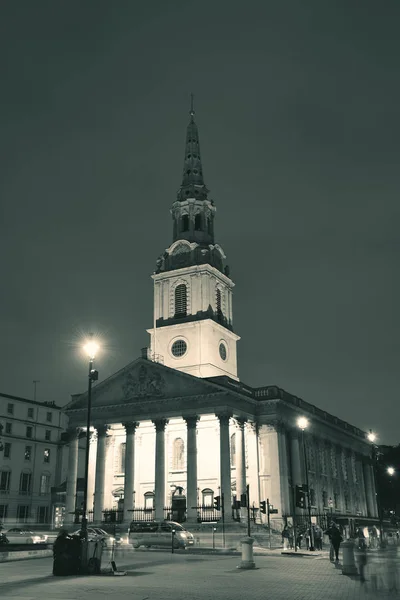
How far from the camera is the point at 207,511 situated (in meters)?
56.2

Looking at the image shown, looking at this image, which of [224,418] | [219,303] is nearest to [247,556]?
[224,418]

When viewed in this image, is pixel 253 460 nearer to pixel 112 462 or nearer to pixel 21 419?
pixel 112 462

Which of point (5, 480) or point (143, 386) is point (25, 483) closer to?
point (5, 480)

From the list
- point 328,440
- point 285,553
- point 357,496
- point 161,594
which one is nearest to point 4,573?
point 161,594

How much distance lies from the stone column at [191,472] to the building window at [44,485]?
109 ft

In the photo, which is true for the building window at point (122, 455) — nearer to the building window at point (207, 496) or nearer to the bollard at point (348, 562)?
the building window at point (207, 496)

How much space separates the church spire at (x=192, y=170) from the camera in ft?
257

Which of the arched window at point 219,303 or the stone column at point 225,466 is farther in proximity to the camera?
the arched window at point 219,303

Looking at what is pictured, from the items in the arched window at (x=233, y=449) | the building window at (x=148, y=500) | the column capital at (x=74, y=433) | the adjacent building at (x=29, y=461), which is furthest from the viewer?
the adjacent building at (x=29, y=461)

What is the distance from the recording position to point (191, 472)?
5453cm

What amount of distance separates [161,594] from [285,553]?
74.3 ft

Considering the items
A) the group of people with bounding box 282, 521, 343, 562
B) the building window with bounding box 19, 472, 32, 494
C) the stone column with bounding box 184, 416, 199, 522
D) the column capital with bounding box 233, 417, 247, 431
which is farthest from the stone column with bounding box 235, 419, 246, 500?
the building window with bounding box 19, 472, 32, 494

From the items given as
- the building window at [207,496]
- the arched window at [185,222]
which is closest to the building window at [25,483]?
the building window at [207,496]

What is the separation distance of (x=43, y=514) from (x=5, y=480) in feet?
25.5
